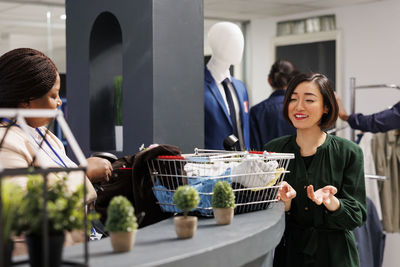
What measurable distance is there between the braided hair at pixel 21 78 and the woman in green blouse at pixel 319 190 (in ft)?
3.74

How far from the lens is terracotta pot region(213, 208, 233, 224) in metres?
1.76

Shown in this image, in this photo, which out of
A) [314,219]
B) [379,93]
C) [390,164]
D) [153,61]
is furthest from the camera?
[379,93]

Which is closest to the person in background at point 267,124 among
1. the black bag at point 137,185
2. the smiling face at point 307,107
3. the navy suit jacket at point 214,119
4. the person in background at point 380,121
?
the navy suit jacket at point 214,119

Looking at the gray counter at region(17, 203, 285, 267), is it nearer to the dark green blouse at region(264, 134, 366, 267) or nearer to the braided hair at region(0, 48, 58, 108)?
the dark green blouse at region(264, 134, 366, 267)

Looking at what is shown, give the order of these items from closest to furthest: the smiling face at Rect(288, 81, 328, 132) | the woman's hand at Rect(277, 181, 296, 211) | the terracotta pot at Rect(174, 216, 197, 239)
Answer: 1. the terracotta pot at Rect(174, 216, 197, 239)
2. the woman's hand at Rect(277, 181, 296, 211)
3. the smiling face at Rect(288, 81, 328, 132)

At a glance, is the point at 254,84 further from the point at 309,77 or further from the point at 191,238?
the point at 191,238

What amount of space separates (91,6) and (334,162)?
197 centimetres

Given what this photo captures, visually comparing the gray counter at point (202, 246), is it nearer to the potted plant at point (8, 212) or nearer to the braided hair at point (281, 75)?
the potted plant at point (8, 212)

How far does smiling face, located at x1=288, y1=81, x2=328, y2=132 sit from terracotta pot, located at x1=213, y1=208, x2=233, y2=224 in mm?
926

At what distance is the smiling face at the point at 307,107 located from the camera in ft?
8.39

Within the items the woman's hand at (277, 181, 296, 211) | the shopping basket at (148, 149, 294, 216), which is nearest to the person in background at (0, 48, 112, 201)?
the shopping basket at (148, 149, 294, 216)

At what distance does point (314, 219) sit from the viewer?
8.03 ft

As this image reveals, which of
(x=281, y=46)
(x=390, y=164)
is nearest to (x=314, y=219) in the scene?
(x=390, y=164)

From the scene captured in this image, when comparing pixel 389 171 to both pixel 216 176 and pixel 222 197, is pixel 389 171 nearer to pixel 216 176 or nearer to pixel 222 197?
pixel 216 176
